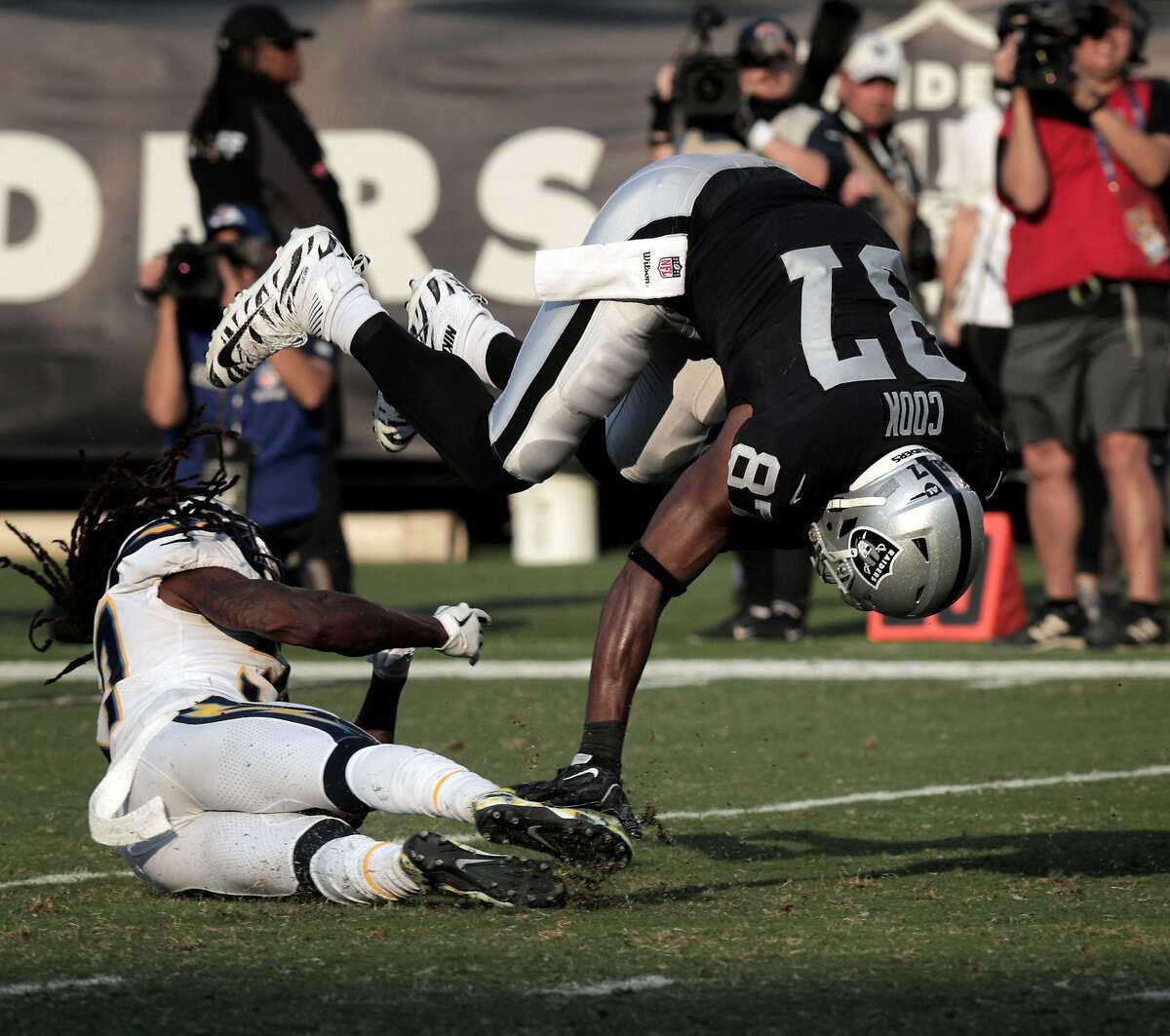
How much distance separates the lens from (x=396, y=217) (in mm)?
13547

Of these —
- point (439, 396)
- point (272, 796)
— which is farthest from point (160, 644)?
point (439, 396)

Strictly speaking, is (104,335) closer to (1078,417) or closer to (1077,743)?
(1078,417)

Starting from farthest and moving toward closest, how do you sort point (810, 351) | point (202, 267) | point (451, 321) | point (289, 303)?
point (202, 267) → point (451, 321) → point (289, 303) → point (810, 351)

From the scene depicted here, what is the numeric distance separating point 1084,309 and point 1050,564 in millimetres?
1103

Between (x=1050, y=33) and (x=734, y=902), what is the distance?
575cm

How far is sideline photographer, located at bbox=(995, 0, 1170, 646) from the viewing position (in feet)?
30.5

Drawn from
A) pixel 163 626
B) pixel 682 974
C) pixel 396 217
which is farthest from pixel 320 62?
pixel 682 974

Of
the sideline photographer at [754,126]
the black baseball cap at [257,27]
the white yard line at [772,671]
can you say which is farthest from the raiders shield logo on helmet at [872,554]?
the black baseball cap at [257,27]

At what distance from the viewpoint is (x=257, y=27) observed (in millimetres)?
10414

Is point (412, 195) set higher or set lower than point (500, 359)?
higher

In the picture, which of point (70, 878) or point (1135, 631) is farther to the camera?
point (1135, 631)

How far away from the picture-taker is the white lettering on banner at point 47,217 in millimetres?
13523

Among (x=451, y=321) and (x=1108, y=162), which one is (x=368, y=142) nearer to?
(x=1108, y=162)

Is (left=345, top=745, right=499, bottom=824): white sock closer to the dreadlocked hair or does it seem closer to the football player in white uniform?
the football player in white uniform
